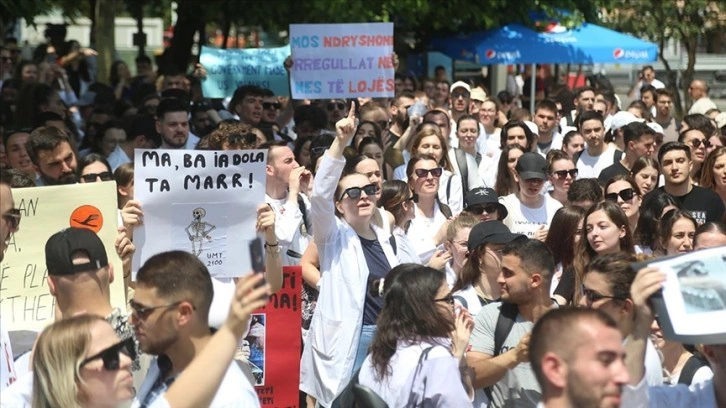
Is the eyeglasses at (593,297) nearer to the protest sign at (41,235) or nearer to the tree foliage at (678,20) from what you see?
the protest sign at (41,235)

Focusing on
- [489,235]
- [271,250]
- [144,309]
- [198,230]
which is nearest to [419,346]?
[144,309]

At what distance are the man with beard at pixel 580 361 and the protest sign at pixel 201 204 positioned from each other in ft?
10.3

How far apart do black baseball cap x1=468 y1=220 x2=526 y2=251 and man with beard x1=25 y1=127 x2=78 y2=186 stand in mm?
2938

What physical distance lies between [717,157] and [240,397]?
6675 mm

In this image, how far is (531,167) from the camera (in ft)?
31.6

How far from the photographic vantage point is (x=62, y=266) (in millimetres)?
5535

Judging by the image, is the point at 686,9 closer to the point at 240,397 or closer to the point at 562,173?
the point at 562,173

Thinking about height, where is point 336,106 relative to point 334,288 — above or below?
above

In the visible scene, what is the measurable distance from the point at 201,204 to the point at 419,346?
2.16m

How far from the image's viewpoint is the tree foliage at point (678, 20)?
2997 centimetres

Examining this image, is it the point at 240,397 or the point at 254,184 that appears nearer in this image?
the point at 240,397

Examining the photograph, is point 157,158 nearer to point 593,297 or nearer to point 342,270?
point 342,270

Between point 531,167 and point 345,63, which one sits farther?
point 345,63

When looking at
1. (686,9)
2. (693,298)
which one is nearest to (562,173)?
(693,298)
